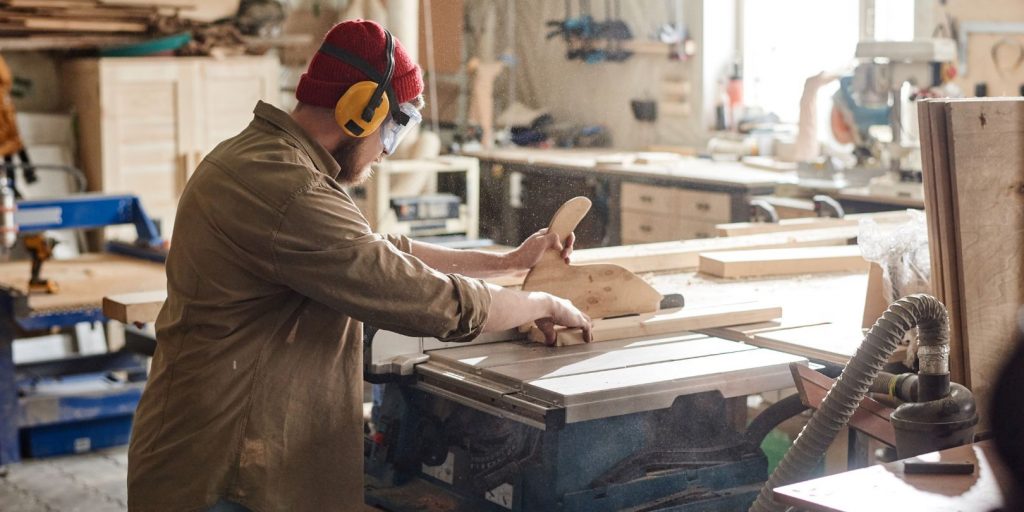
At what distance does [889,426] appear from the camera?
182 cm

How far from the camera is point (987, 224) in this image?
1.93m

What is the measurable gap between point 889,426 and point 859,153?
3.15 m

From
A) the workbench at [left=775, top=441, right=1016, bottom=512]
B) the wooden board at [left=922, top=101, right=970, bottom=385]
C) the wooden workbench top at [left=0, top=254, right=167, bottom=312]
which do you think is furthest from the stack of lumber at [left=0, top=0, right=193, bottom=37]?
the workbench at [left=775, top=441, right=1016, bottom=512]

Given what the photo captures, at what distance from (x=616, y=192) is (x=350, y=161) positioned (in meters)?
3.67

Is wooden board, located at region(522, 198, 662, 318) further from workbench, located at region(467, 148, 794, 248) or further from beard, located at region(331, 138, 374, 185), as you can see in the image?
workbench, located at region(467, 148, 794, 248)

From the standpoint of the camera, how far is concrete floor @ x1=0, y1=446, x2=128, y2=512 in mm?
3691

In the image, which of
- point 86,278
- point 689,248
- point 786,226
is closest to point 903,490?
point 689,248

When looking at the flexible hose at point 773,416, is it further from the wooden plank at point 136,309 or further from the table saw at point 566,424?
the wooden plank at point 136,309

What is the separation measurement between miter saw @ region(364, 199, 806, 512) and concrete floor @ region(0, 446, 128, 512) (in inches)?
75.4

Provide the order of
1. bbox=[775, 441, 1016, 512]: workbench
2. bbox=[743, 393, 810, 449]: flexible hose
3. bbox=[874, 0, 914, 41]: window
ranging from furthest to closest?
1. bbox=[874, 0, 914, 41]: window
2. bbox=[743, 393, 810, 449]: flexible hose
3. bbox=[775, 441, 1016, 512]: workbench

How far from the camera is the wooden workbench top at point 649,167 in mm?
4879

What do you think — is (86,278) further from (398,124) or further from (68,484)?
(398,124)

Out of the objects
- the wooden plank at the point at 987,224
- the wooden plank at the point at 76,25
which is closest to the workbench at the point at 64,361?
the wooden plank at the point at 76,25

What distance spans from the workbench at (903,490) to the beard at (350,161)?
81 cm
